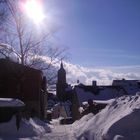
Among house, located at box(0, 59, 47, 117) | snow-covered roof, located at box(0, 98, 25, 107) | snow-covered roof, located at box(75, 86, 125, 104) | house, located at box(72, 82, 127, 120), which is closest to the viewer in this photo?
snow-covered roof, located at box(0, 98, 25, 107)

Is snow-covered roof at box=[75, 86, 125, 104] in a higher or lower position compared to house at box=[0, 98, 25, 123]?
higher

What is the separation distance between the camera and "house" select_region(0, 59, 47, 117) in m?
36.7

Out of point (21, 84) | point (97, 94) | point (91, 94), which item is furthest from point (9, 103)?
point (97, 94)

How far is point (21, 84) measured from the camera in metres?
38.1

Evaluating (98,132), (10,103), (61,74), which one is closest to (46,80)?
(10,103)

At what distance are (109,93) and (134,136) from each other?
55576 millimetres

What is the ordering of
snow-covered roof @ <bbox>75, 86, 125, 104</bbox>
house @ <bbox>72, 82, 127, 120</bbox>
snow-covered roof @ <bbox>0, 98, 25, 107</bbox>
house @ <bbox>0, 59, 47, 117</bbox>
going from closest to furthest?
snow-covered roof @ <bbox>0, 98, 25, 107</bbox>, house @ <bbox>0, 59, 47, 117</bbox>, house @ <bbox>72, 82, 127, 120</bbox>, snow-covered roof @ <bbox>75, 86, 125, 104</bbox>

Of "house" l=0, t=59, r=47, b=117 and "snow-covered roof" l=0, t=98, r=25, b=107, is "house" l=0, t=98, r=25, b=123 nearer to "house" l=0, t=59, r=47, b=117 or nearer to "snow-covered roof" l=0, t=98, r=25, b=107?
"snow-covered roof" l=0, t=98, r=25, b=107

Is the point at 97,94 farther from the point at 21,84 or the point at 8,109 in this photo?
the point at 8,109

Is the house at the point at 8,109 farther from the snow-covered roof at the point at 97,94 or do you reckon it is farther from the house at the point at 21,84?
the snow-covered roof at the point at 97,94

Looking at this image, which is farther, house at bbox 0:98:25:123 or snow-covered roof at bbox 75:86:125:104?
snow-covered roof at bbox 75:86:125:104

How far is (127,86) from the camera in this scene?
75750 millimetres

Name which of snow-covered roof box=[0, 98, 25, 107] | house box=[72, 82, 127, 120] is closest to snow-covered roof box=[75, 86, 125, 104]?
house box=[72, 82, 127, 120]

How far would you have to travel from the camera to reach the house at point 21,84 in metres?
36.7
